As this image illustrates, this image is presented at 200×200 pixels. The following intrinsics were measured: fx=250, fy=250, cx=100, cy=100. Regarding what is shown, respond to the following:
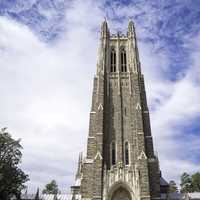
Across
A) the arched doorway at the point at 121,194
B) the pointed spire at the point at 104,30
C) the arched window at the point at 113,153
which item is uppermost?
the pointed spire at the point at 104,30

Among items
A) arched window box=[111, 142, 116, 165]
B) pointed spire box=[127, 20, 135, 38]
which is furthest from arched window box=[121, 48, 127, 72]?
arched window box=[111, 142, 116, 165]

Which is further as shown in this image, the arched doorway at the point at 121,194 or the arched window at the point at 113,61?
the arched window at the point at 113,61

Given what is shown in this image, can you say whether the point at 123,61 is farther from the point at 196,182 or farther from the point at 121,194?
the point at 196,182

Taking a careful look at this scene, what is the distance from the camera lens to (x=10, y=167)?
34.1 m

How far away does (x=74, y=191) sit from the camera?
4831 cm

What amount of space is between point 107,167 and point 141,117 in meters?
9.14

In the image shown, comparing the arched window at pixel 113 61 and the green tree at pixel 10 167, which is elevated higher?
the arched window at pixel 113 61

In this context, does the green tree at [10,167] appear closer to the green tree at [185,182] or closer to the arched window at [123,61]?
the arched window at [123,61]

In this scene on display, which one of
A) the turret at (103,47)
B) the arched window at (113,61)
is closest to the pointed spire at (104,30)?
the turret at (103,47)

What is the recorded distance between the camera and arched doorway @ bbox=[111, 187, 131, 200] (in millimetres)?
34247

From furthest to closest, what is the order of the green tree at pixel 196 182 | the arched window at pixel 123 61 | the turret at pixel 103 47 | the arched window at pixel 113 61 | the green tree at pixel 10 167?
the green tree at pixel 196 182, the arched window at pixel 123 61, the arched window at pixel 113 61, the turret at pixel 103 47, the green tree at pixel 10 167

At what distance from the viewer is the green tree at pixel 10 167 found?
3322 cm

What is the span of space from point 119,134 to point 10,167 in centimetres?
1631

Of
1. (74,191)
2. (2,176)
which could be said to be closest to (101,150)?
(2,176)
